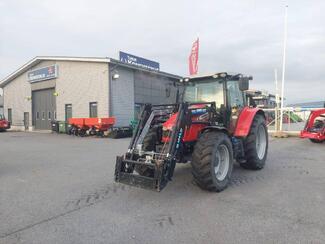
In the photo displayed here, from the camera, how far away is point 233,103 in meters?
6.76

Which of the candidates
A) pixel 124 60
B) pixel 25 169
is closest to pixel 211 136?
pixel 25 169

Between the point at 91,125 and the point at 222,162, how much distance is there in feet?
47.5

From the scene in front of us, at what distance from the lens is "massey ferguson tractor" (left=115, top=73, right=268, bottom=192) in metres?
5.05

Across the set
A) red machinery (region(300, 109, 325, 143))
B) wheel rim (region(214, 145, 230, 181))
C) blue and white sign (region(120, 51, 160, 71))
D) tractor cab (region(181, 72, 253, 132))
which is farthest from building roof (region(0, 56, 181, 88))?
wheel rim (region(214, 145, 230, 181))

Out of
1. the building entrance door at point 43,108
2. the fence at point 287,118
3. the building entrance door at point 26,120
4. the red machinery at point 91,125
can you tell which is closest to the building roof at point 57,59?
the building entrance door at point 43,108

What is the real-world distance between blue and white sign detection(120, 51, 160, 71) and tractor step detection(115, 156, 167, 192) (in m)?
17.6

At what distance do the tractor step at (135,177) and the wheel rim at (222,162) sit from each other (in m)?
1.35

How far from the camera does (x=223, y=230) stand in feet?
12.3

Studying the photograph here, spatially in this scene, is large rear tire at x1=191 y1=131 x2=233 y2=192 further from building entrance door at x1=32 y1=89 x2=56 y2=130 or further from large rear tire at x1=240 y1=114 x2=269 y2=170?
building entrance door at x1=32 y1=89 x2=56 y2=130

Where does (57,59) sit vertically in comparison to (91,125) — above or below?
above

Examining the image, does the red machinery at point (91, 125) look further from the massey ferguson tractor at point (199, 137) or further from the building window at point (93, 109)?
the massey ferguson tractor at point (199, 137)

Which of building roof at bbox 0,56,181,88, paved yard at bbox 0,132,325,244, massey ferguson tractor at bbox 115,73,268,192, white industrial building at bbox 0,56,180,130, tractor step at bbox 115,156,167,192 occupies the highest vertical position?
building roof at bbox 0,56,181,88

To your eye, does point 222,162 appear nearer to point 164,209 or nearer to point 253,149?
point 253,149

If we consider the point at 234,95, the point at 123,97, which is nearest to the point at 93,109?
the point at 123,97
